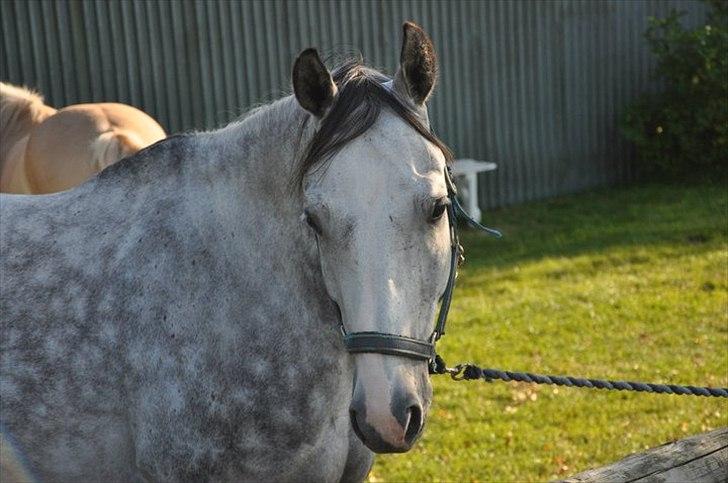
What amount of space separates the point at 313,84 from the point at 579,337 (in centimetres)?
448

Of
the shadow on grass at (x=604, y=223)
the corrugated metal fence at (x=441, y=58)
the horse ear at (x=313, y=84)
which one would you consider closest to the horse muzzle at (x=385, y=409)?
the horse ear at (x=313, y=84)

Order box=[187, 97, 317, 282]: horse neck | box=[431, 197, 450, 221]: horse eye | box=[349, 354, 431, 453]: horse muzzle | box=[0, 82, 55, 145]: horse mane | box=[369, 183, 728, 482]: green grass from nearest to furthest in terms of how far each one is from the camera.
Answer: box=[349, 354, 431, 453]: horse muzzle < box=[431, 197, 450, 221]: horse eye < box=[187, 97, 317, 282]: horse neck < box=[369, 183, 728, 482]: green grass < box=[0, 82, 55, 145]: horse mane

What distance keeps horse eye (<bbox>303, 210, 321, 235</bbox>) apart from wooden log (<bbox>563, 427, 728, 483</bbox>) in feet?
3.60

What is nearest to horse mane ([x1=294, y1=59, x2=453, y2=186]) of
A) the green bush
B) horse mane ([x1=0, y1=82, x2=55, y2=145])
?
horse mane ([x1=0, y1=82, x2=55, y2=145])

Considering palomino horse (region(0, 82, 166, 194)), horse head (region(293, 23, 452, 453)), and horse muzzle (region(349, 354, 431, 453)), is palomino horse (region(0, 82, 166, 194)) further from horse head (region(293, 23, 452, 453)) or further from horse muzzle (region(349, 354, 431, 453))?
horse muzzle (region(349, 354, 431, 453))

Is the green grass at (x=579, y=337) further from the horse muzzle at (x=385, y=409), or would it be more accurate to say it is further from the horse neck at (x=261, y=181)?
the horse muzzle at (x=385, y=409)

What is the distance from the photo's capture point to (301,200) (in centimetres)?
254

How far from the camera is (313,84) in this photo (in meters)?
2.37

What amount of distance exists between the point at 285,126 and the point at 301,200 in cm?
21

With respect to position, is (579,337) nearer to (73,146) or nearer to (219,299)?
(73,146)

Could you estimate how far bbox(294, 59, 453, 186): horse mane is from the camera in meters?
2.32

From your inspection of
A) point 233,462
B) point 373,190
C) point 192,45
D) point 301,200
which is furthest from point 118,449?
point 192,45

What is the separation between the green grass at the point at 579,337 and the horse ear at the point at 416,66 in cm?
258

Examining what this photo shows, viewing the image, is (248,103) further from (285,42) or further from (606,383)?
(606,383)
